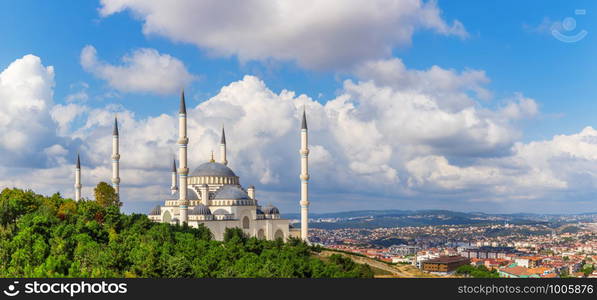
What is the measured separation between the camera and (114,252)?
103 feet

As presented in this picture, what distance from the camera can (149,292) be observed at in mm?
19453

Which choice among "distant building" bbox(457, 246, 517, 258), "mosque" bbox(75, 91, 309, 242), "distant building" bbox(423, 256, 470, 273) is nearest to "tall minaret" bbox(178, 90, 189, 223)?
"mosque" bbox(75, 91, 309, 242)

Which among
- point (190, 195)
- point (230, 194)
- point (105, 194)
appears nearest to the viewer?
point (105, 194)

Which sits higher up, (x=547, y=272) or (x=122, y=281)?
(x=122, y=281)

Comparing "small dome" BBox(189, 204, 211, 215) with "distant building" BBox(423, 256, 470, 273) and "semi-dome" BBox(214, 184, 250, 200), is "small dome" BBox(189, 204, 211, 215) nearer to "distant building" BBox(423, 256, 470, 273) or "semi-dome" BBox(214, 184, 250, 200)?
"semi-dome" BBox(214, 184, 250, 200)

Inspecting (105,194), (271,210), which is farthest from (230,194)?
(105,194)

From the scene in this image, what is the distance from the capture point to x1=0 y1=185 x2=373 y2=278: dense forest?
95.7 ft

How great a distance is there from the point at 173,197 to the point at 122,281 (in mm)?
44920

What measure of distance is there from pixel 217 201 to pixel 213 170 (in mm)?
5943

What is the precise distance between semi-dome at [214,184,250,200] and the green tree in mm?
10591

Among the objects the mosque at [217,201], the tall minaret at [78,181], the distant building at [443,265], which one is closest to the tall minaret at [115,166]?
the mosque at [217,201]

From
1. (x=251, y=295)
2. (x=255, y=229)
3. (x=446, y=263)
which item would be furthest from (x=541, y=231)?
(x=251, y=295)

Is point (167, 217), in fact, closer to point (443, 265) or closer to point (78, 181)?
point (78, 181)

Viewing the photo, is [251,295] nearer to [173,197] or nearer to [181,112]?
[181,112]
